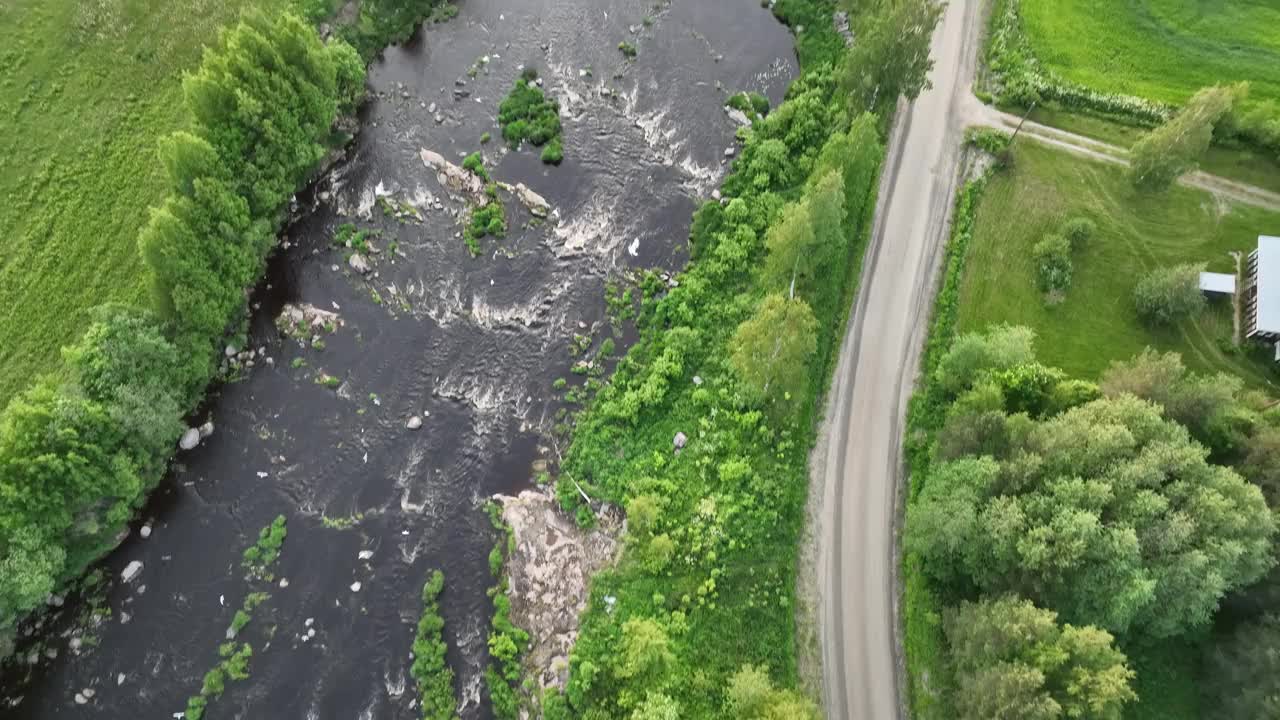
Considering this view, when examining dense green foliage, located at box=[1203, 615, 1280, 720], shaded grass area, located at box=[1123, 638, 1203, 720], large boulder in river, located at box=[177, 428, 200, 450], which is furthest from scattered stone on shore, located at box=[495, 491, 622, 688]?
dense green foliage, located at box=[1203, 615, 1280, 720]

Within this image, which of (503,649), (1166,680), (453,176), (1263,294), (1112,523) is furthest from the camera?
(453,176)

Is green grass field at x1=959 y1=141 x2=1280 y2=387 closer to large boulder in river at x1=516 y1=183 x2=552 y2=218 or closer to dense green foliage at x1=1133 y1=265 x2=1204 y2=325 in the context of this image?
dense green foliage at x1=1133 y1=265 x2=1204 y2=325

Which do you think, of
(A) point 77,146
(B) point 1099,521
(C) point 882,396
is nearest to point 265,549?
(A) point 77,146

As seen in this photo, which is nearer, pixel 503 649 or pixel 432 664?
pixel 432 664

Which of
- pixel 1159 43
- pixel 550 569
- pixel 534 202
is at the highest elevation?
pixel 1159 43

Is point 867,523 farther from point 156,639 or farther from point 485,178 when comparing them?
point 156,639

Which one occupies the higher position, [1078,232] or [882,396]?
[1078,232]

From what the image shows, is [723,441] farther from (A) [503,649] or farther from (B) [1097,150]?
(B) [1097,150]

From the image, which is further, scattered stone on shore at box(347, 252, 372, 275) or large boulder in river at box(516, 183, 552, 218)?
large boulder in river at box(516, 183, 552, 218)
